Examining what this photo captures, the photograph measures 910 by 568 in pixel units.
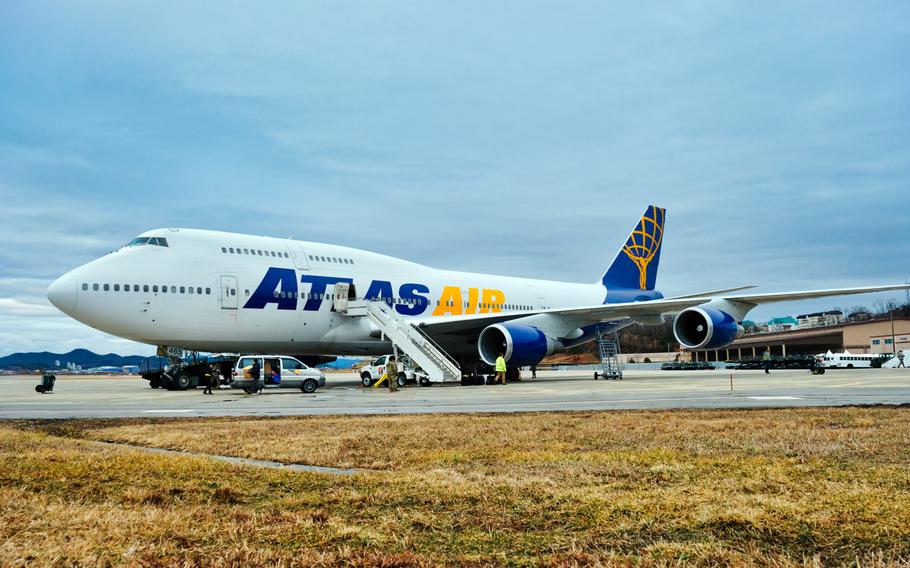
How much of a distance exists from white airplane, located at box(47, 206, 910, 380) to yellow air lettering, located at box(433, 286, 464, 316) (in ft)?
0.15

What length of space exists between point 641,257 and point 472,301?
1309cm

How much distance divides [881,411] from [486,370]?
20510 millimetres

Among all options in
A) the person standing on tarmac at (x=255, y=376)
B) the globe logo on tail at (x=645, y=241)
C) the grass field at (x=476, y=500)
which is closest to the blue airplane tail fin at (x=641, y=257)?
the globe logo on tail at (x=645, y=241)

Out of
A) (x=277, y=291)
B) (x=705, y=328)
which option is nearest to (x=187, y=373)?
(x=277, y=291)

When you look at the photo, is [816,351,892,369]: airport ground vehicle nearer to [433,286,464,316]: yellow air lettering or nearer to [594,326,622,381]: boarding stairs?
[594,326,622,381]: boarding stairs

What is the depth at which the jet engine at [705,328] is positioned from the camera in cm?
2742

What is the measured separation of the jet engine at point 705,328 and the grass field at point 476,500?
1955 cm

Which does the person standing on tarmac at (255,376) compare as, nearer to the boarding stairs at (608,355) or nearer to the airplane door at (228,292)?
the airplane door at (228,292)

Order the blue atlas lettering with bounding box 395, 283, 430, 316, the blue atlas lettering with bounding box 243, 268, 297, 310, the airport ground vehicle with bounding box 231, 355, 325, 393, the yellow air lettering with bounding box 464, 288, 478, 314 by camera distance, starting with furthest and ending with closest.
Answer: the yellow air lettering with bounding box 464, 288, 478, 314
the blue atlas lettering with bounding box 395, 283, 430, 316
the blue atlas lettering with bounding box 243, 268, 297, 310
the airport ground vehicle with bounding box 231, 355, 325, 393

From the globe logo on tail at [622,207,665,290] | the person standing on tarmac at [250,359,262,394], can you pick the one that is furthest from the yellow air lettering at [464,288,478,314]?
the person standing on tarmac at [250,359,262,394]

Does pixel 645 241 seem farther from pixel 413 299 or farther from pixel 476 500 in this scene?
pixel 476 500

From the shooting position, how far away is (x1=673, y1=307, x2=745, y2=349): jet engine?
90.0 feet

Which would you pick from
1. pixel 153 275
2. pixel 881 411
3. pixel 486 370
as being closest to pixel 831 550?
pixel 881 411

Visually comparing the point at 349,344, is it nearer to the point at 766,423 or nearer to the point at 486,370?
the point at 486,370
